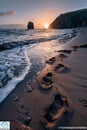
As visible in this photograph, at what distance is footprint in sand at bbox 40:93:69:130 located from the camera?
3.12 m

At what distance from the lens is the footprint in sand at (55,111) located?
10.3ft

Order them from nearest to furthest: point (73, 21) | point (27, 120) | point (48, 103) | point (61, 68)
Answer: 1. point (27, 120)
2. point (48, 103)
3. point (61, 68)
4. point (73, 21)

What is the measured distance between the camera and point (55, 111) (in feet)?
11.4

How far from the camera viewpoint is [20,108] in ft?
12.1

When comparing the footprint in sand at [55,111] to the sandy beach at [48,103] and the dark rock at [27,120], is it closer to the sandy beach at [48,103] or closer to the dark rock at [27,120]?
the sandy beach at [48,103]

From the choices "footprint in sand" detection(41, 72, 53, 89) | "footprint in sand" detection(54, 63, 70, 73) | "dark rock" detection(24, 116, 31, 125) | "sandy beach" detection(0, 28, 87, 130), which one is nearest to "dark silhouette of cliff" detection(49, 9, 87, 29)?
"footprint in sand" detection(54, 63, 70, 73)

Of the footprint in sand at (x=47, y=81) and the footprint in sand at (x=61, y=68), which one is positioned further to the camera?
the footprint in sand at (x=61, y=68)

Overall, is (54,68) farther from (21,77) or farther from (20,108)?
(20,108)

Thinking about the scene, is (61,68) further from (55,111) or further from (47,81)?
(55,111)

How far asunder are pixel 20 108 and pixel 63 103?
2.86ft

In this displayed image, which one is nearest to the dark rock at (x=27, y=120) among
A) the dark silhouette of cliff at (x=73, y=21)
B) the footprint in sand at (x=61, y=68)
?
the footprint in sand at (x=61, y=68)

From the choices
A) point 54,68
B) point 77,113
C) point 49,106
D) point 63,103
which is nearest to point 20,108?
point 49,106

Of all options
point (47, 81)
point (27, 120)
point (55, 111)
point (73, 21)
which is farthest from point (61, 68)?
point (73, 21)

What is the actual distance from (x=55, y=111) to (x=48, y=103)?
0.35 m
